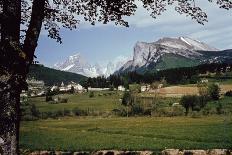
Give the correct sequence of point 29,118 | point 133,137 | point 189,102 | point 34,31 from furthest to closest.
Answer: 1. point 189,102
2. point 29,118
3. point 133,137
4. point 34,31

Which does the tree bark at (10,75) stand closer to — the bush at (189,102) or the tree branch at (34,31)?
the tree branch at (34,31)

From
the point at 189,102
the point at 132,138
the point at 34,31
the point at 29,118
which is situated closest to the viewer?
the point at 34,31

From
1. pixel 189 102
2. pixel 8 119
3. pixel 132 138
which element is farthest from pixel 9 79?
pixel 189 102

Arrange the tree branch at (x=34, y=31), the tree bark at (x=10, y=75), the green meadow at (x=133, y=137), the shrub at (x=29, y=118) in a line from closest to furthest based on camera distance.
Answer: the tree bark at (x=10, y=75) < the tree branch at (x=34, y=31) < the green meadow at (x=133, y=137) < the shrub at (x=29, y=118)

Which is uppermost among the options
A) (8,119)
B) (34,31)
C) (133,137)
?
(34,31)

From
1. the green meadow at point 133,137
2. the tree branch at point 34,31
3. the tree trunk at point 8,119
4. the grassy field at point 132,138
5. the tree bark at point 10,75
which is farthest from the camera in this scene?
the green meadow at point 133,137

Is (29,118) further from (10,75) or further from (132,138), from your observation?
(10,75)

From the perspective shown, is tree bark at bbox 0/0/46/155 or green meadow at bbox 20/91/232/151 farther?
green meadow at bbox 20/91/232/151

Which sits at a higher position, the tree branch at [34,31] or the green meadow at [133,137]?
the tree branch at [34,31]

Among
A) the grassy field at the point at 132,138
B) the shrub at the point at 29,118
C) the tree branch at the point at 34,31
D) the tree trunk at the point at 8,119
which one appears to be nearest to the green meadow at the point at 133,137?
the grassy field at the point at 132,138

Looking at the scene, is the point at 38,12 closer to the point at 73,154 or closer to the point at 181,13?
the point at 181,13

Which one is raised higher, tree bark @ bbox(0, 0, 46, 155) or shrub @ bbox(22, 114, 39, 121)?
tree bark @ bbox(0, 0, 46, 155)

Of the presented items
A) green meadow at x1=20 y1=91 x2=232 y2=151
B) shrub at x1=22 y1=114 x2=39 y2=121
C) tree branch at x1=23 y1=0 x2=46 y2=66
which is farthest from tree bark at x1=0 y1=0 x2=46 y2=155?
shrub at x1=22 y1=114 x2=39 y2=121

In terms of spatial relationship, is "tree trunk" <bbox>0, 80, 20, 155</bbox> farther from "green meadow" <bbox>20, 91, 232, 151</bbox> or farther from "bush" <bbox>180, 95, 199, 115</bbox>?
"bush" <bbox>180, 95, 199, 115</bbox>
